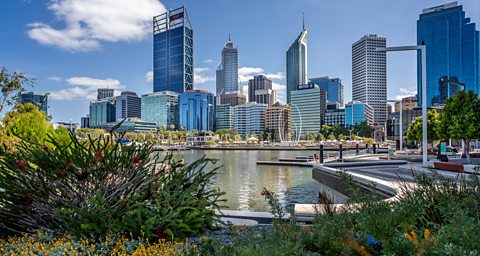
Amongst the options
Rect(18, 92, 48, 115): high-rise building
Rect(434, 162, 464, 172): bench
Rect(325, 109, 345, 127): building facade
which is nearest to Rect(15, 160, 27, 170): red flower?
Rect(18, 92, 48, 115): high-rise building

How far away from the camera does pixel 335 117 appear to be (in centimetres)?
18438

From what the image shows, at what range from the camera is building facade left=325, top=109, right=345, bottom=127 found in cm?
18225

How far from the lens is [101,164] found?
15.8 ft

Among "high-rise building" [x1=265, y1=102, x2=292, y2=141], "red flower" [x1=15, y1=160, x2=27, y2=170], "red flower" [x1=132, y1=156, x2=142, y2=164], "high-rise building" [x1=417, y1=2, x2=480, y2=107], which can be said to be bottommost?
"red flower" [x1=15, y1=160, x2=27, y2=170]

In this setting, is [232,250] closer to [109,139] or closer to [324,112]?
[109,139]

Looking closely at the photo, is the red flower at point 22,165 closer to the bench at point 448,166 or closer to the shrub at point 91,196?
the shrub at point 91,196

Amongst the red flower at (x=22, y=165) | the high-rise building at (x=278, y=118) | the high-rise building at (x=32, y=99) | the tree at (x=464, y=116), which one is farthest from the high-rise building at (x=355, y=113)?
the red flower at (x=22, y=165)

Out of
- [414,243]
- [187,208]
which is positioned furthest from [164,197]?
[414,243]

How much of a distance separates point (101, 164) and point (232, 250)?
2.55 meters

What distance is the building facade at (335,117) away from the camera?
18225 cm

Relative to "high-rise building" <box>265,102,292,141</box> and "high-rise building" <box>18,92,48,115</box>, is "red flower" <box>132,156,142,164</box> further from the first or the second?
"high-rise building" <box>265,102,292,141</box>

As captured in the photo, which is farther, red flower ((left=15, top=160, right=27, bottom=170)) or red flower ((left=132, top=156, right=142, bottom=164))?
red flower ((left=132, top=156, right=142, bottom=164))

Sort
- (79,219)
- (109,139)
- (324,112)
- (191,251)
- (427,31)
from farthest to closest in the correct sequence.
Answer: (324,112) < (427,31) < (109,139) < (79,219) < (191,251)

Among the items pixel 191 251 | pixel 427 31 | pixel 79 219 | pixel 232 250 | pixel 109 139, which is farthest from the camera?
pixel 427 31
